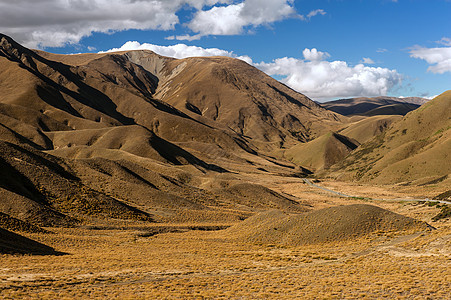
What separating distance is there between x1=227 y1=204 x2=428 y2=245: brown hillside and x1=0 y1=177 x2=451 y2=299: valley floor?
2036 mm

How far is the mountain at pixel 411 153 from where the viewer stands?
5113 inches

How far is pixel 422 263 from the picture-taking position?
2947cm

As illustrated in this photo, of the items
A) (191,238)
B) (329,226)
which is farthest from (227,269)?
(191,238)

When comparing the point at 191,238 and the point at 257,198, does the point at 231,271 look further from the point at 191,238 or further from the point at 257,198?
the point at 257,198

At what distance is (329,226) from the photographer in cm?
4538

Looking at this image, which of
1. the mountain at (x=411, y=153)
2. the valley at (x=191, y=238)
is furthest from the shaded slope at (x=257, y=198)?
the mountain at (x=411, y=153)

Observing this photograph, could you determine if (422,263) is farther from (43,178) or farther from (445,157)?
(445,157)

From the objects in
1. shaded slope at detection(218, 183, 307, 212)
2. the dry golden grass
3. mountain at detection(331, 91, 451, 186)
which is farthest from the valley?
mountain at detection(331, 91, 451, 186)

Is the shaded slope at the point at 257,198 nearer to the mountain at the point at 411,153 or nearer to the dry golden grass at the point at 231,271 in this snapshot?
the dry golden grass at the point at 231,271

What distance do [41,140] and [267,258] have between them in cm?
12828

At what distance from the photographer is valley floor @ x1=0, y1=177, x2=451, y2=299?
969 inches

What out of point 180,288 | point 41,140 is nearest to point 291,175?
point 41,140

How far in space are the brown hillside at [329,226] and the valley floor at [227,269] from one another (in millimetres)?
2036

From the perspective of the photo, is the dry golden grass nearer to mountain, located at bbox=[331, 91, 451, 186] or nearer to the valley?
the valley
